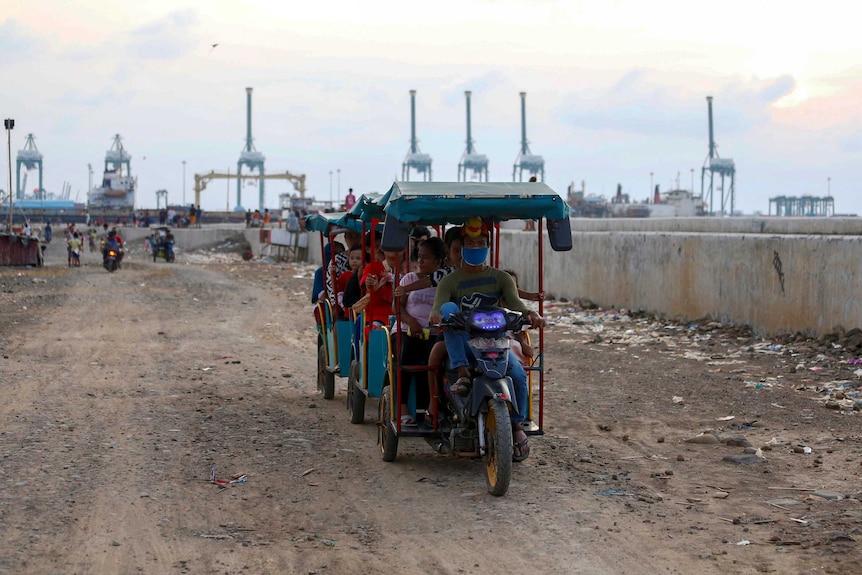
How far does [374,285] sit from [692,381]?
14.6ft

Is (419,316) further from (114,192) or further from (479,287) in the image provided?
(114,192)

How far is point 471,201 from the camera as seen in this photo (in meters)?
6.78

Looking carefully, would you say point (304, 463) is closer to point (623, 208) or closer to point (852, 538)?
point (852, 538)

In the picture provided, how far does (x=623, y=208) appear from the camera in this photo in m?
89.6

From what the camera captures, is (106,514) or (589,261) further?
(589,261)

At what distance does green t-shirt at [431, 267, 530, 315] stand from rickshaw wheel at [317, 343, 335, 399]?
3.39 meters

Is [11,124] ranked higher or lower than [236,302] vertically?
higher

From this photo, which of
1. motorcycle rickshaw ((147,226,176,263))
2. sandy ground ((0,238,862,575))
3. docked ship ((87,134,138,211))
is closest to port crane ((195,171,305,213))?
docked ship ((87,134,138,211))

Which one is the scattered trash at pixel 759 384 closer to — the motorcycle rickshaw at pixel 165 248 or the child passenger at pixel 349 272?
the child passenger at pixel 349 272

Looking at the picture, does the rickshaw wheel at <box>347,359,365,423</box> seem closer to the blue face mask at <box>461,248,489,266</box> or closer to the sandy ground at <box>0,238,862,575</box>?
the sandy ground at <box>0,238,862,575</box>

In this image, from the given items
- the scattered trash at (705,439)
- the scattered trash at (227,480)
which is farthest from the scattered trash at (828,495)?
the scattered trash at (227,480)

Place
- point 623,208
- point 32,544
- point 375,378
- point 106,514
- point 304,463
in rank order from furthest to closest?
point 623,208
point 375,378
point 304,463
point 106,514
point 32,544

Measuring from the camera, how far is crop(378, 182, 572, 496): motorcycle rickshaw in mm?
6469

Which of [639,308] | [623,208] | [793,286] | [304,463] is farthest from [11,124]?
[623,208]
